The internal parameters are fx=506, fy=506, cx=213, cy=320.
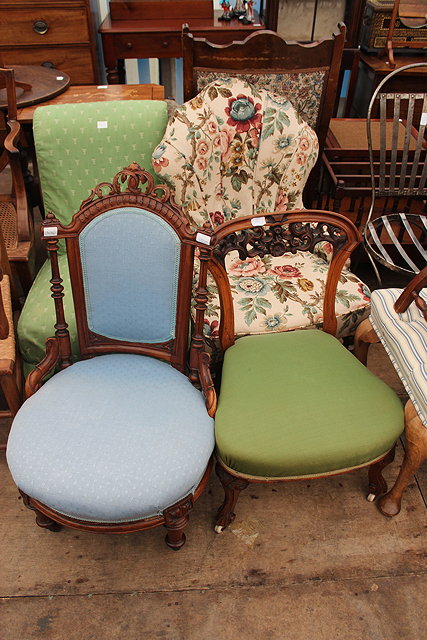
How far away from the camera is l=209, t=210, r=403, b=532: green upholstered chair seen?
1400 millimetres

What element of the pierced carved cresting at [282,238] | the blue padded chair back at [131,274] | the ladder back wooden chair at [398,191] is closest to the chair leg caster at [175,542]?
the blue padded chair back at [131,274]

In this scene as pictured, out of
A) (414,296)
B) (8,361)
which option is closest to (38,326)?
(8,361)

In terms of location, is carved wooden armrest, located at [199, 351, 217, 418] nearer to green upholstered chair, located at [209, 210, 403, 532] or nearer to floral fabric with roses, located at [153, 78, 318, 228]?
green upholstered chair, located at [209, 210, 403, 532]

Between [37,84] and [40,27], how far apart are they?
2.01 feet

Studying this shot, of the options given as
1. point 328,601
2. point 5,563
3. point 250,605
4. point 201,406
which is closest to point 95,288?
point 201,406

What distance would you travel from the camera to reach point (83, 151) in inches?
74.5

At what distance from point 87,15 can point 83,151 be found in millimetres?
1702

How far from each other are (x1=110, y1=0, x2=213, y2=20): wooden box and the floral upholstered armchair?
5.70ft

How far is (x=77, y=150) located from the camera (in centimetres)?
189

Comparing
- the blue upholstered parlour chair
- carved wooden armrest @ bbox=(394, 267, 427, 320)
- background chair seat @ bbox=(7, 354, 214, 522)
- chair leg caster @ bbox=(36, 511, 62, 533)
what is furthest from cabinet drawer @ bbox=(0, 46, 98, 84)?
chair leg caster @ bbox=(36, 511, 62, 533)

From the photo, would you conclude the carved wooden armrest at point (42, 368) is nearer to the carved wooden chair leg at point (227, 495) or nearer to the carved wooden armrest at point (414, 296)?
the carved wooden chair leg at point (227, 495)

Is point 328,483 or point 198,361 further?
point 328,483

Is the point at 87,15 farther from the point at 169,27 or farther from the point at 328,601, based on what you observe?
the point at 328,601

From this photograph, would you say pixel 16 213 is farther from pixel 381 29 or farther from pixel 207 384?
pixel 381 29
